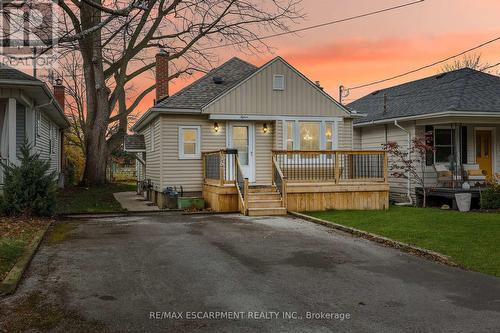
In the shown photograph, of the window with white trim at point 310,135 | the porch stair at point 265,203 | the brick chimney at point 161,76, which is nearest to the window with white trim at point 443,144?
the window with white trim at point 310,135

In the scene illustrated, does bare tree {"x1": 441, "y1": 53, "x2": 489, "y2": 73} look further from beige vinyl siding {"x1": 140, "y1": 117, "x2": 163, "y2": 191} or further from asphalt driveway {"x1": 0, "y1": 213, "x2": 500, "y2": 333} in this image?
asphalt driveway {"x1": 0, "y1": 213, "x2": 500, "y2": 333}

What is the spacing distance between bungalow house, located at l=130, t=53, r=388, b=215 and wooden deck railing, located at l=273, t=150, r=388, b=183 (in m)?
0.04

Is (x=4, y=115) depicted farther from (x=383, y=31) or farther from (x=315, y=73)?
(x=315, y=73)

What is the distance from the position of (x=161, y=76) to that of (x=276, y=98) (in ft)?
17.9

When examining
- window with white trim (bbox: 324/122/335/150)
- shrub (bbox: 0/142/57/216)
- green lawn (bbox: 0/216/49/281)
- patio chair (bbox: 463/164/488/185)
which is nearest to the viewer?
green lawn (bbox: 0/216/49/281)

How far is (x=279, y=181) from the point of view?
1552cm

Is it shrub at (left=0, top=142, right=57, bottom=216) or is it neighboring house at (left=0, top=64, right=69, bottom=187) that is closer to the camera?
shrub at (left=0, top=142, right=57, bottom=216)

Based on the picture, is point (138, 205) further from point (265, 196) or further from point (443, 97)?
Answer: point (443, 97)

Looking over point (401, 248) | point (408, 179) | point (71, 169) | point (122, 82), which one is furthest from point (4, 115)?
point (71, 169)

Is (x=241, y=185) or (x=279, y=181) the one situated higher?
(x=279, y=181)

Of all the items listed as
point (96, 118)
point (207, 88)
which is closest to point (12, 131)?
point (207, 88)

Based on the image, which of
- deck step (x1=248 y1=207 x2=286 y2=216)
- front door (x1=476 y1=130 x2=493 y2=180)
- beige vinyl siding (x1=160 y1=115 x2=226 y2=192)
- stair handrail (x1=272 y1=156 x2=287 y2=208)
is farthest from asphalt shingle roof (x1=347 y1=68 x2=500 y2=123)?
beige vinyl siding (x1=160 y1=115 x2=226 y2=192)

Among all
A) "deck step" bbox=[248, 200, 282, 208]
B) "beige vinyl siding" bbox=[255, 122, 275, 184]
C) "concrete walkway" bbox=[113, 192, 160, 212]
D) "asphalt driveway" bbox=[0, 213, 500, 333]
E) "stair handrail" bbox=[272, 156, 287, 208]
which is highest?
"beige vinyl siding" bbox=[255, 122, 275, 184]

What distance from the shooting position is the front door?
20.1 metres
